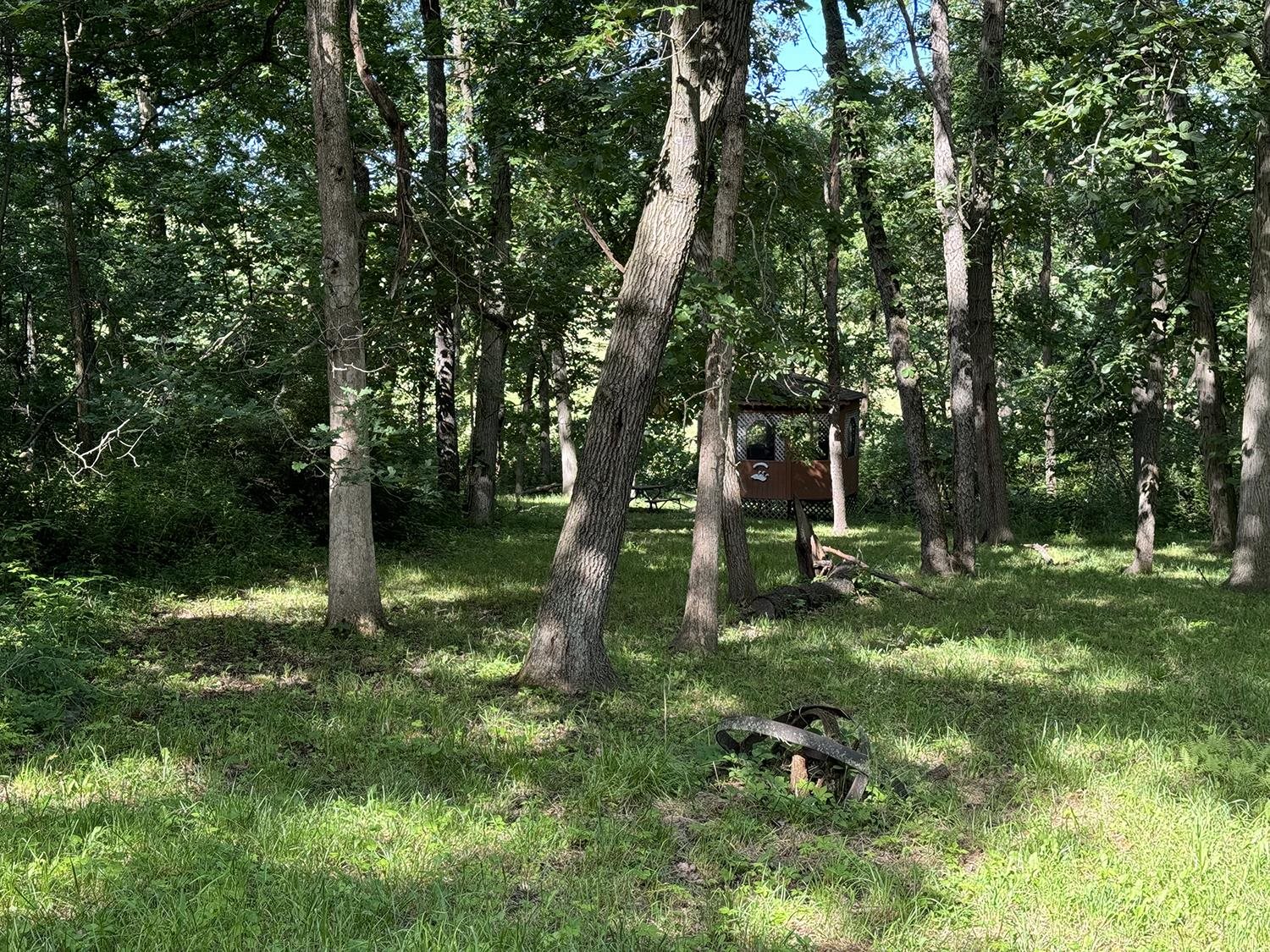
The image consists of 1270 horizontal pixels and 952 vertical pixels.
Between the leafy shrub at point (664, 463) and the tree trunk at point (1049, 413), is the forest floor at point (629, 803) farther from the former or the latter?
the tree trunk at point (1049, 413)

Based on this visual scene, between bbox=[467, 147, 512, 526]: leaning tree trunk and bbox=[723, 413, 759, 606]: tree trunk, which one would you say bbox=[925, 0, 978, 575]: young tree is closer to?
bbox=[723, 413, 759, 606]: tree trunk

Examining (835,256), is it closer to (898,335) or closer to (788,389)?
(898,335)

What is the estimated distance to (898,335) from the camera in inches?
578

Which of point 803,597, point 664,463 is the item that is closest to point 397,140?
point 803,597

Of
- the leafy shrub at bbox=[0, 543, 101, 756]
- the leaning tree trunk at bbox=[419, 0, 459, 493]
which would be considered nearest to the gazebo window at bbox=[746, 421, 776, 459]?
the leaning tree trunk at bbox=[419, 0, 459, 493]

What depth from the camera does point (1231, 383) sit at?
21547 millimetres

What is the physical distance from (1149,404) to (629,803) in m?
13.6

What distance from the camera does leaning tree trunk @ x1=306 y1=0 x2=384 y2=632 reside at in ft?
30.0

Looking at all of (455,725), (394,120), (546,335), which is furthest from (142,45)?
(455,725)

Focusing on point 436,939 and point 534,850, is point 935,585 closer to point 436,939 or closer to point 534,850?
point 534,850

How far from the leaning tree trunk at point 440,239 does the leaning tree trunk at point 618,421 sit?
2.93 m

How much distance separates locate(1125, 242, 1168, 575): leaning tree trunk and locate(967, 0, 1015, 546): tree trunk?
2.48 metres

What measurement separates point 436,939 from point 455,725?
2.85 m

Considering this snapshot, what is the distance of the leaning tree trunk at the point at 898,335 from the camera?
1414 centimetres
